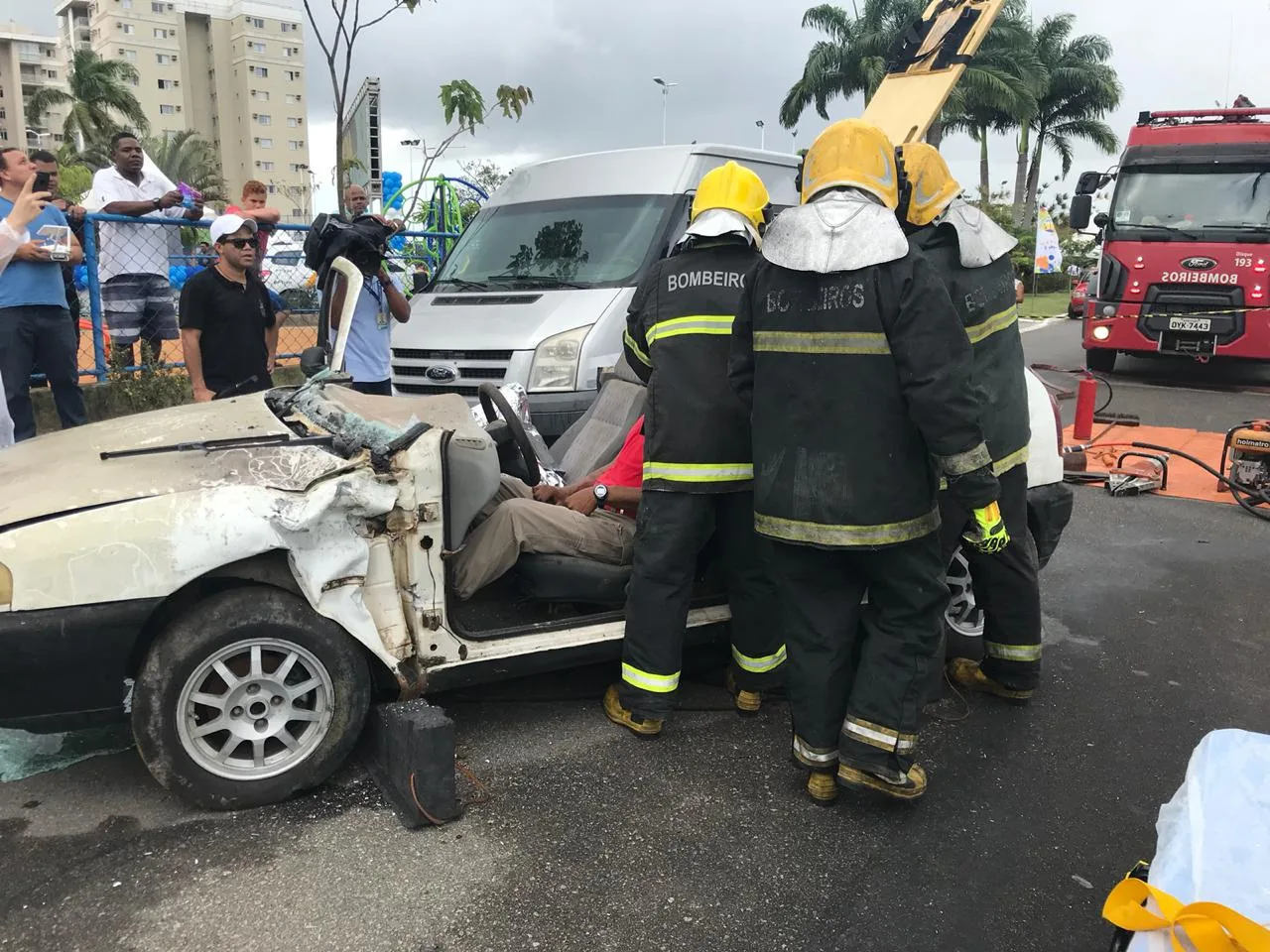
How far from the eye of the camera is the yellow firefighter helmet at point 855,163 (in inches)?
119

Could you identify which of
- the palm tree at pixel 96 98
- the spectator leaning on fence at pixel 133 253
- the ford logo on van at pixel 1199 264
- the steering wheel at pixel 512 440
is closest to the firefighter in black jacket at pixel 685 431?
the steering wheel at pixel 512 440

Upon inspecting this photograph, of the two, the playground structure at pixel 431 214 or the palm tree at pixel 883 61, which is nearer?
the playground structure at pixel 431 214

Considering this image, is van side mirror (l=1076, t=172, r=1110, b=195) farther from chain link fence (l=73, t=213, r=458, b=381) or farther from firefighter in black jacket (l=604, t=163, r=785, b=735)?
firefighter in black jacket (l=604, t=163, r=785, b=735)

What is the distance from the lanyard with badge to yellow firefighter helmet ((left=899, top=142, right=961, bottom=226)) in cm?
335

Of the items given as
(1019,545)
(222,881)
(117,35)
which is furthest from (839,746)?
(117,35)

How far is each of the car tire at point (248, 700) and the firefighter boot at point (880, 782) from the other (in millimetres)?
1512

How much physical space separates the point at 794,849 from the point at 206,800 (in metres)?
1.73

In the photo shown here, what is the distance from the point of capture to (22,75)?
90.8 meters

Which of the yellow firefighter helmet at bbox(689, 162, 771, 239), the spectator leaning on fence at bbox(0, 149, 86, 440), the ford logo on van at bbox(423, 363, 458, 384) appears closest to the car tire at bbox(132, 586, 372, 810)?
the yellow firefighter helmet at bbox(689, 162, 771, 239)

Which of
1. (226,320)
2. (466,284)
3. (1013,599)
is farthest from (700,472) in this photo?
(466,284)

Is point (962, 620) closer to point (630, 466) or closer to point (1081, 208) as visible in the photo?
point (630, 466)

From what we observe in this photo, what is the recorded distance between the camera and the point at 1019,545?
12.5 feet

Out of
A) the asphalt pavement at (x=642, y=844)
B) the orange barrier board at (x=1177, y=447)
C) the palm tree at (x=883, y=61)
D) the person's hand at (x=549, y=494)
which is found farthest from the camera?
the palm tree at (x=883, y=61)

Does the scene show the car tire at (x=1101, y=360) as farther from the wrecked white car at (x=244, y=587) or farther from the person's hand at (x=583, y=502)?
the wrecked white car at (x=244, y=587)
